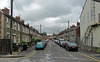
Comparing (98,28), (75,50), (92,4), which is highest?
(92,4)

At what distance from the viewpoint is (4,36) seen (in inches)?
661

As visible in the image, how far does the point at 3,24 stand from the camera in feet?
53.7

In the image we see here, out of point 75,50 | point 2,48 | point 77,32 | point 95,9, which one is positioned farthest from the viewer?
point 77,32

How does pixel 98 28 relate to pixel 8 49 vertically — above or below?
above

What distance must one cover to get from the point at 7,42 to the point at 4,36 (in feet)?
9.98

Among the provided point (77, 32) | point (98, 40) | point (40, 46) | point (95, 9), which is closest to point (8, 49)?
point (40, 46)

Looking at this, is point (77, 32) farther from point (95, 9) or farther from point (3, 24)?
point (3, 24)

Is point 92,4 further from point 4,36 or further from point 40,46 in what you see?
point 4,36

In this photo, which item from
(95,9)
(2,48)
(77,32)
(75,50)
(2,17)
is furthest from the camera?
(77,32)

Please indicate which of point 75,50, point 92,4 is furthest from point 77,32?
point 75,50

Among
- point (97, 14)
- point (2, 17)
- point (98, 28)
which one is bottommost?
point (98, 28)

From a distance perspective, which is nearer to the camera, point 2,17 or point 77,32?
point 2,17

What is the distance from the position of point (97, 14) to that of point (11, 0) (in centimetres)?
1483

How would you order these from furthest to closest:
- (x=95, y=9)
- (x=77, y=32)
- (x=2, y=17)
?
(x=77, y=32)
(x=95, y=9)
(x=2, y=17)
